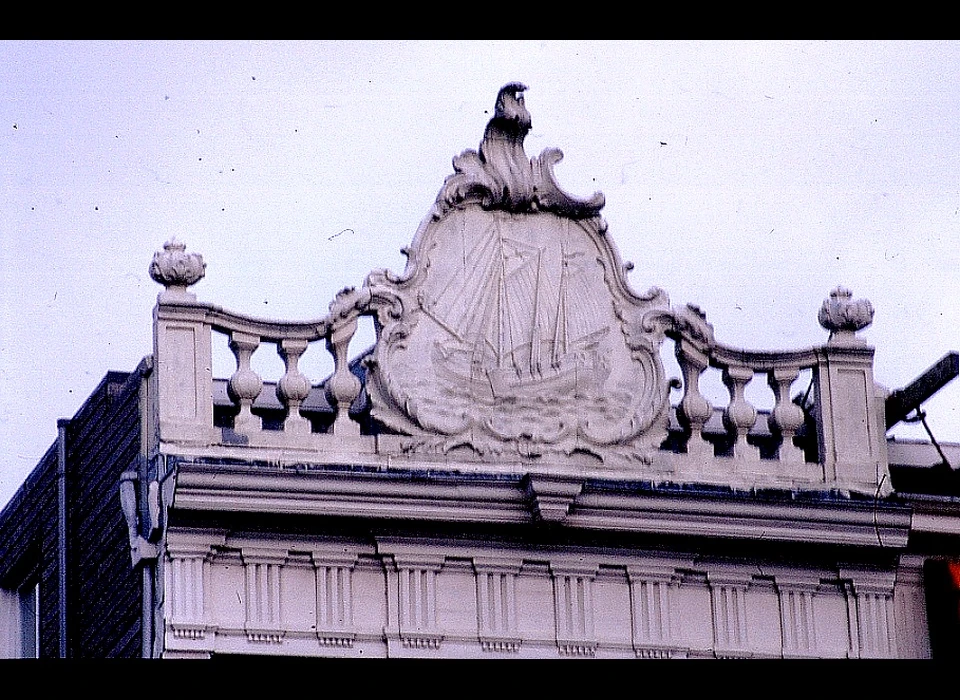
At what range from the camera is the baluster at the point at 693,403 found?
1014 inches

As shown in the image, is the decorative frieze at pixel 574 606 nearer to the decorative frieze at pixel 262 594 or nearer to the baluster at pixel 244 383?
the decorative frieze at pixel 262 594

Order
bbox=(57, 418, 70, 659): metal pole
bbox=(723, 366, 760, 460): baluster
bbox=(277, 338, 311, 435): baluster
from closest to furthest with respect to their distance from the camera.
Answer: bbox=(277, 338, 311, 435): baluster → bbox=(723, 366, 760, 460): baluster → bbox=(57, 418, 70, 659): metal pole

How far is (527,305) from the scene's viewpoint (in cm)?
2567

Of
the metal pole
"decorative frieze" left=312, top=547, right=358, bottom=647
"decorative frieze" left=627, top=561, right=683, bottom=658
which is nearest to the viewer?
"decorative frieze" left=312, top=547, right=358, bottom=647

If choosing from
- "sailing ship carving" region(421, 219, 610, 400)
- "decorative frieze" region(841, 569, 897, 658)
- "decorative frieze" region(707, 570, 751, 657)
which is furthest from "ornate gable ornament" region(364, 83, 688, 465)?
"decorative frieze" region(841, 569, 897, 658)

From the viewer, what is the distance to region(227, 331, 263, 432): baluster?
80.8 ft

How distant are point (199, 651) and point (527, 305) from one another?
3977 millimetres

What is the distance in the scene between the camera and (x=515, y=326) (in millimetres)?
25578

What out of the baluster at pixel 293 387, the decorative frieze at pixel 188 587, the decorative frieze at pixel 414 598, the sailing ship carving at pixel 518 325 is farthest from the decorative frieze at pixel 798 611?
the decorative frieze at pixel 188 587

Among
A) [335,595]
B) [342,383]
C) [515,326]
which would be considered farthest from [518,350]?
[335,595]

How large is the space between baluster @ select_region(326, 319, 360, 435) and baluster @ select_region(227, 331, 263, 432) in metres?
0.57

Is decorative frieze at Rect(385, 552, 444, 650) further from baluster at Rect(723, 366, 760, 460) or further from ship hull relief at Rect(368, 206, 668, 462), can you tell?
baluster at Rect(723, 366, 760, 460)

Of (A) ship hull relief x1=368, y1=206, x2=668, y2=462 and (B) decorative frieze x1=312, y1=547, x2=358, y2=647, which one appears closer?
(B) decorative frieze x1=312, y1=547, x2=358, y2=647
